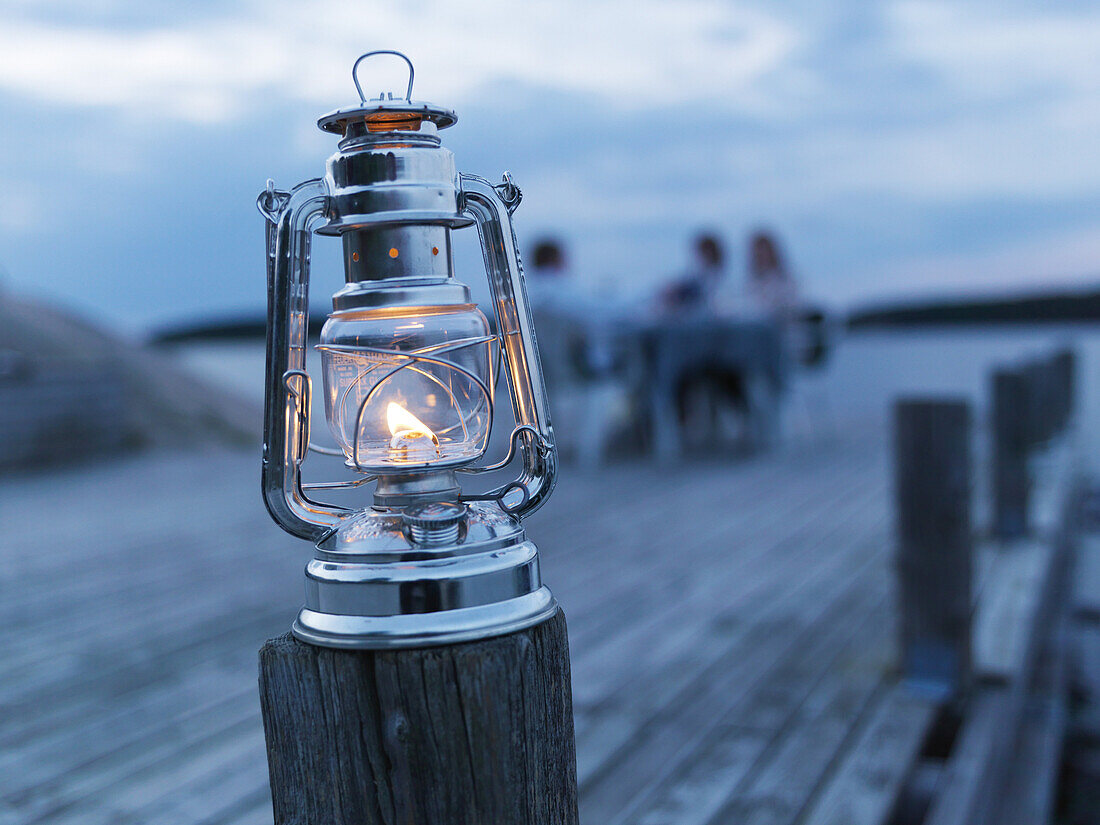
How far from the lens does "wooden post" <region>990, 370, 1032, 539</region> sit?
3.49 metres

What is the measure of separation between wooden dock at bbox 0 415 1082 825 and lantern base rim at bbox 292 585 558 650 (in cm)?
97

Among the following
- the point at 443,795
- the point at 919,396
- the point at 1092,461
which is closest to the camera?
the point at 443,795

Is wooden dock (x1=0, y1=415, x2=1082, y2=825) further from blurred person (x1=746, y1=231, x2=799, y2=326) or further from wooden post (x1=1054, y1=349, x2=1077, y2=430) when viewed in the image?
blurred person (x1=746, y1=231, x2=799, y2=326)

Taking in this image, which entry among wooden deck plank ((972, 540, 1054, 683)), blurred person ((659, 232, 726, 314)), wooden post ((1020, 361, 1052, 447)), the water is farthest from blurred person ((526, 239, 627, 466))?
wooden deck plank ((972, 540, 1054, 683))

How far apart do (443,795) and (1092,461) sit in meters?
8.56

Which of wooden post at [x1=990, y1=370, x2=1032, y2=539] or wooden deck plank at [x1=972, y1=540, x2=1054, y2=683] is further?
wooden post at [x1=990, y1=370, x2=1032, y2=539]

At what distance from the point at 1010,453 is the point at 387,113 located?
3285mm

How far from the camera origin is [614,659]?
8.13ft

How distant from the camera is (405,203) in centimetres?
87

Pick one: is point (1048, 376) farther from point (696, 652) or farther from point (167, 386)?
point (167, 386)

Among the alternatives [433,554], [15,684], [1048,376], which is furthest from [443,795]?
[1048,376]

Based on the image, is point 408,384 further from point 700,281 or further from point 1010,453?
point 700,281

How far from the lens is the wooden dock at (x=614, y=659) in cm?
179

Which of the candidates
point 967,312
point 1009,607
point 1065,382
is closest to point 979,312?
point 967,312
